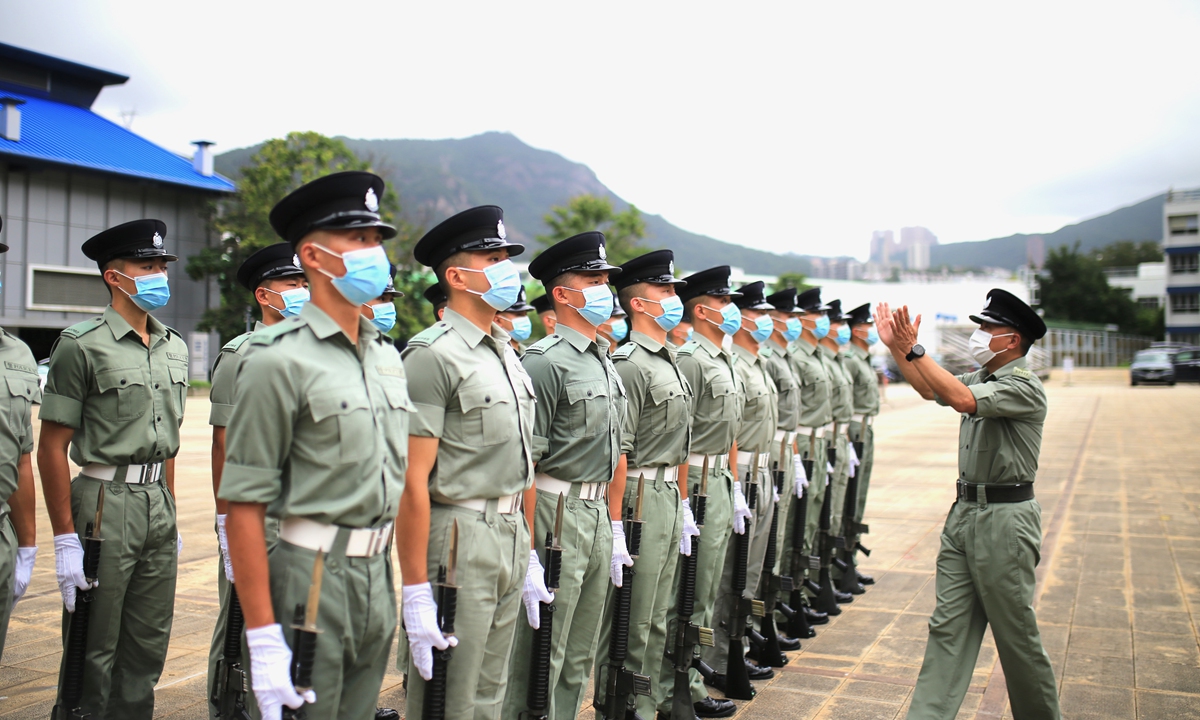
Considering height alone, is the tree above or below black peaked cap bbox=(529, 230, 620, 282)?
above

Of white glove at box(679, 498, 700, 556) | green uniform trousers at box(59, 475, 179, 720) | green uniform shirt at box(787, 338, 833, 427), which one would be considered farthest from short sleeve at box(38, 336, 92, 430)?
green uniform shirt at box(787, 338, 833, 427)

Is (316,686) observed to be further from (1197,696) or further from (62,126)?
(62,126)

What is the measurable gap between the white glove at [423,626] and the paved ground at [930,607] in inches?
89.6

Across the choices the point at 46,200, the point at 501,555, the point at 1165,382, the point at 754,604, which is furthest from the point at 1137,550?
the point at 1165,382

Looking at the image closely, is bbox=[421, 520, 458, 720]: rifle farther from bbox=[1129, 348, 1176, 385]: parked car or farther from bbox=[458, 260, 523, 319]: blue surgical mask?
bbox=[1129, 348, 1176, 385]: parked car

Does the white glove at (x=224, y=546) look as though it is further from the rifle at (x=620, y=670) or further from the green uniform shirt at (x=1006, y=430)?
the green uniform shirt at (x=1006, y=430)

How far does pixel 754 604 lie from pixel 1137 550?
5.64m

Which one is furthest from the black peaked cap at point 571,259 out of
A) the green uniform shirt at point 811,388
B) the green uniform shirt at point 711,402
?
the green uniform shirt at point 811,388

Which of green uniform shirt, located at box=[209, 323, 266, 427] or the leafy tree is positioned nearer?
green uniform shirt, located at box=[209, 323, 266, 427]

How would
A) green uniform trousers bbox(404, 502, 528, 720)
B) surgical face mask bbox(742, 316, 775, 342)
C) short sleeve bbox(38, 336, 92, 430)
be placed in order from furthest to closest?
1. surgical face mask bbox(742, 316, 775, 342)
2. short sleeve bbox(38, 336, 92, 430)
3. green uniform trousers bbox(404, 502, 528, 720)

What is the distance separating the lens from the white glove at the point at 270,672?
2375mm

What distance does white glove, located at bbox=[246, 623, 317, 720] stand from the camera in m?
2.38

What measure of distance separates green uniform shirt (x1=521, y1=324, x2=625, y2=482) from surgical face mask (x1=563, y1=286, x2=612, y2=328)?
0.13 metres

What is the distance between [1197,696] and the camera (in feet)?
16.5
